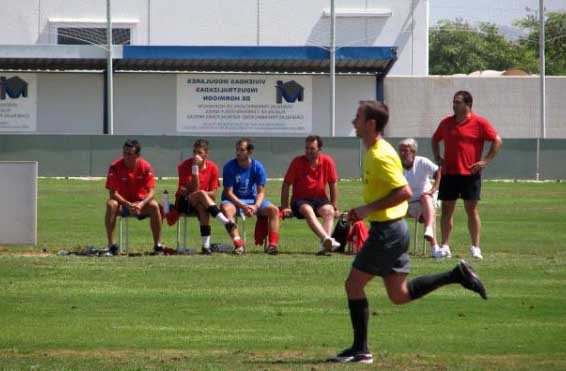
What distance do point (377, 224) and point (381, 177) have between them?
1.06ft

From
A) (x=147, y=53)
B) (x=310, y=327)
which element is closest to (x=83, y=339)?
(x=310, y=327)

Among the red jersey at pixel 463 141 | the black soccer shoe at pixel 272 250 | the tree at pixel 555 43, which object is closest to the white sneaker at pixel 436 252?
the red jersey at pixel 463 141

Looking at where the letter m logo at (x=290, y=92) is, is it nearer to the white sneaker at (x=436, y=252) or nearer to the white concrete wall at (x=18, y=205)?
the white concrete wall at (x=18, y=205)

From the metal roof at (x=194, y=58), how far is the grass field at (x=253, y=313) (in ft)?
112

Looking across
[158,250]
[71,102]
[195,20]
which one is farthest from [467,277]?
[195,20]

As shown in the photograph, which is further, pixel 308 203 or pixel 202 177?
pixel 202 177

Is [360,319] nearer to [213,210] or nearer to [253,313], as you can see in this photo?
[253,313]

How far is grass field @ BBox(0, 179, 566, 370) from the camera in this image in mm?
9141

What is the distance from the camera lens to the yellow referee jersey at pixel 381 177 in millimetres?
8727

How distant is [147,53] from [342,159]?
1474 centimetres

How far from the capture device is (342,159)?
1576 inches

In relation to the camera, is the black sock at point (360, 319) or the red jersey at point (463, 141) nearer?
the black sock at point (360, 319)

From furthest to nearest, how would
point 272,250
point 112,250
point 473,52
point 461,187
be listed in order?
point 473,52
point 272,250
point 112,250
point 461,187

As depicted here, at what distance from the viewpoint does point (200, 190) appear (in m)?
17.0
